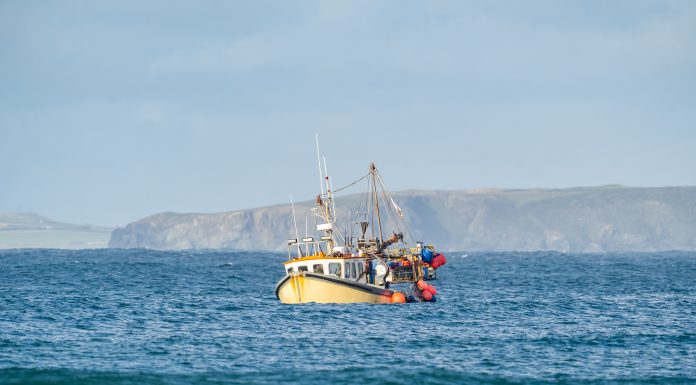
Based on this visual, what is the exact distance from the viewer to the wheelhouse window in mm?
72938

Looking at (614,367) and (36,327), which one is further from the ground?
(36,327)

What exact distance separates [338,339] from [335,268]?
16457 millimetres

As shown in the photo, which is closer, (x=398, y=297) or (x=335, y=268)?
(x=335, y=268)

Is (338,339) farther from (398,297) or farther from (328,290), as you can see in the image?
(398,297)

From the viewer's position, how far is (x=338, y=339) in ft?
186

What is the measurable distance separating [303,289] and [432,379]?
2965 cm

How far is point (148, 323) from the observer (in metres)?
64.6

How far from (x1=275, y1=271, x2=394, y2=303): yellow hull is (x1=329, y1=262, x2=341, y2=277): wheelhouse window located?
2.89ft

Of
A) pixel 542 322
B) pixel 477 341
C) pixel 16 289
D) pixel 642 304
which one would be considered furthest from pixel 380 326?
pixel 16 289

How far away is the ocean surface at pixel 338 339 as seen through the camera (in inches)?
1806

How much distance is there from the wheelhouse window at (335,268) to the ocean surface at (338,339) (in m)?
2.44

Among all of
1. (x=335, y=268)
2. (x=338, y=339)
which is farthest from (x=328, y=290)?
(x=338, y=339)

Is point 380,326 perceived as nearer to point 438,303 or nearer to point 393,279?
point 393,279

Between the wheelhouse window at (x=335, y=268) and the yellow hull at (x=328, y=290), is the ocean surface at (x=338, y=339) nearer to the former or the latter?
the yellow hull at (x=328, y=290)
